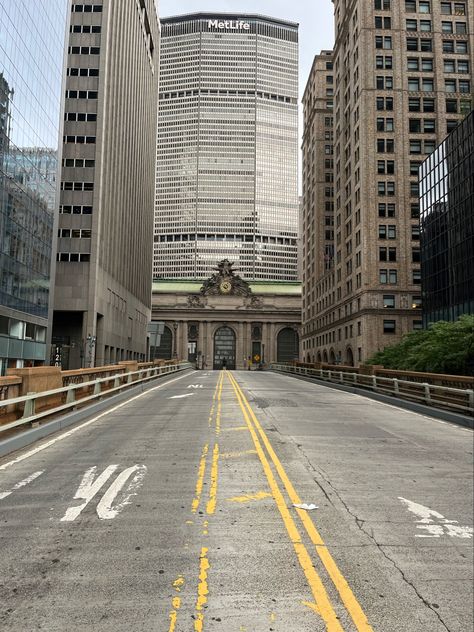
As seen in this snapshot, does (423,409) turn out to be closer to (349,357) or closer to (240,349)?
(349,357)

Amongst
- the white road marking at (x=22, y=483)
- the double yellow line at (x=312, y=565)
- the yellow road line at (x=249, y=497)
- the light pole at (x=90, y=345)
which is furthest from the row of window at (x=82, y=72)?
the yellow road line at (x=249, y=497)

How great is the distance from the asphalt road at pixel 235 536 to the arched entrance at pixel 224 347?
117744 mm

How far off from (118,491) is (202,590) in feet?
10.6

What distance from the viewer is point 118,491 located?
287 inches

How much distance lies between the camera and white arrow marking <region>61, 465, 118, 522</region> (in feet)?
20.8

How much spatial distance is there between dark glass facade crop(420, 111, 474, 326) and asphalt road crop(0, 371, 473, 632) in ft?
142

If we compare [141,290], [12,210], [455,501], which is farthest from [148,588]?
[141,290]

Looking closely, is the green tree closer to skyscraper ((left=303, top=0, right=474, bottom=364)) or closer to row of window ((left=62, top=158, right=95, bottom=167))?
skyscraper ((left=303, top=0, right=474, bottom=364))

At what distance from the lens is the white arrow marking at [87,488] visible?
635 cm

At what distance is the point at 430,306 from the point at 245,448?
51758 mm

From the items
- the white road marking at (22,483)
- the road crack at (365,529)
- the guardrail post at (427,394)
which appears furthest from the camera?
the guardrail post at (427,394)

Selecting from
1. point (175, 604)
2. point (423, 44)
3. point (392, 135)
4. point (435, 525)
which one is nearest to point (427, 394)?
point (435, 525)

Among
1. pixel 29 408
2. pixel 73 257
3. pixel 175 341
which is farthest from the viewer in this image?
pixel 175 341

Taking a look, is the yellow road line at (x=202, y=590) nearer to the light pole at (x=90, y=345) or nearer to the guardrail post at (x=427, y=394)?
the guardrail post at (x=427, y=394)
